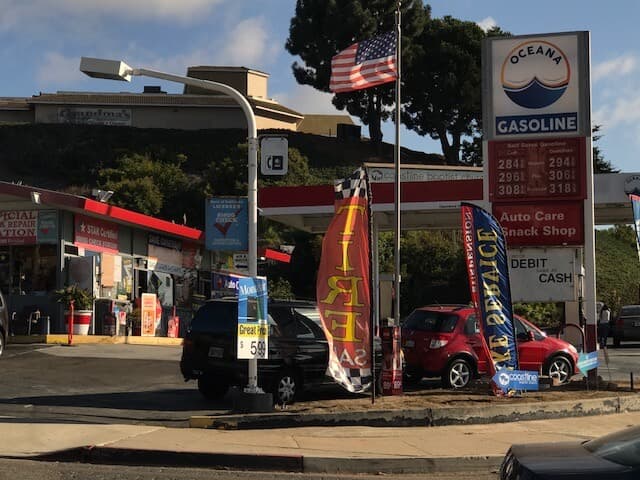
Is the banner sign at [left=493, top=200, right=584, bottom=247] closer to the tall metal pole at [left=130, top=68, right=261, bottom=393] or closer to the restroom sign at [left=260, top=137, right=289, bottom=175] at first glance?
the restroom sign at [left=260, top=137, right=289, bottom=175]

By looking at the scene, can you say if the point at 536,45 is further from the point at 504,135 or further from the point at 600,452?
the point at 600,452

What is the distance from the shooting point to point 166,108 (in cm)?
7225

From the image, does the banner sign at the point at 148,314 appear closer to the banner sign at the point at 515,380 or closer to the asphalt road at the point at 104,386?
the asphalt road at the point at 104,386

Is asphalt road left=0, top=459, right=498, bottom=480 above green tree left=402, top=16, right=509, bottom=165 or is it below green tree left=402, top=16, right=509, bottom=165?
below

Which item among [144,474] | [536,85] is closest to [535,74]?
[536,85]

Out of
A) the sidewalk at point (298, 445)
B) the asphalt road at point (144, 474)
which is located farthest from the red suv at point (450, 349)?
the asphalt road at point (144, 474)

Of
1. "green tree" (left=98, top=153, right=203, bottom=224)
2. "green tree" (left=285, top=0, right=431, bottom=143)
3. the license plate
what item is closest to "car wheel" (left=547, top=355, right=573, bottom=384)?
the license plate

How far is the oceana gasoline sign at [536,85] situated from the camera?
16.7m

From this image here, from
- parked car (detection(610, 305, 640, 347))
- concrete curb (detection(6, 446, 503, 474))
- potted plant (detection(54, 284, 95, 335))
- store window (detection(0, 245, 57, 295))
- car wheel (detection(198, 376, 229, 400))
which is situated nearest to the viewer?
concrete curb (detection(6, 446, 503, 474))

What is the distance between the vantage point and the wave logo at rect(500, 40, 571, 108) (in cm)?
1675

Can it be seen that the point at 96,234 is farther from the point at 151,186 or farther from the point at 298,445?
the point at 151,186

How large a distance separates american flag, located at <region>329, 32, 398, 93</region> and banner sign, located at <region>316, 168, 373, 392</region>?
10.8 feet

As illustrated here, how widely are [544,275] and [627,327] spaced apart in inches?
663

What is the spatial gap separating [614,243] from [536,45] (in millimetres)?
38943
